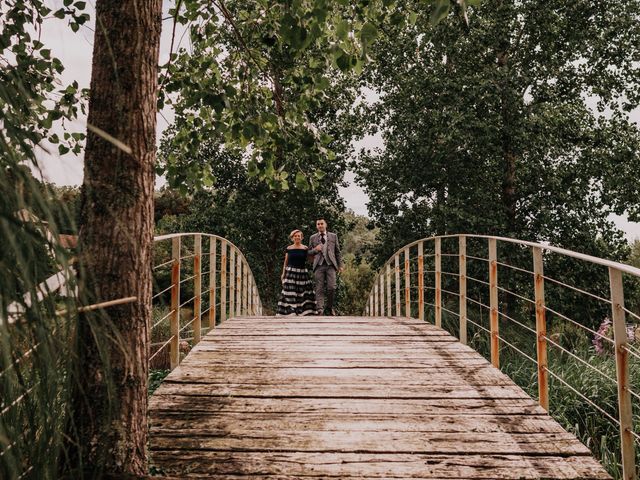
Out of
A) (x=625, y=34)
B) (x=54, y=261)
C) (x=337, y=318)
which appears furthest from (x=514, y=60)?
(x=54, y=261)

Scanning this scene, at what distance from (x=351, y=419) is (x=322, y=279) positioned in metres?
6.49

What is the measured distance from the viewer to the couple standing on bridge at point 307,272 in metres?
9.17

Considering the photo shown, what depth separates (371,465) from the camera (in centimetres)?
244

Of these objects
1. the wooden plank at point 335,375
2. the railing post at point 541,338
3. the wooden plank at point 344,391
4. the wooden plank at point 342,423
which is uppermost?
the railing post at point 541,338

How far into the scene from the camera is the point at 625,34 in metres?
12.7

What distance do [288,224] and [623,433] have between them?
1517 cm

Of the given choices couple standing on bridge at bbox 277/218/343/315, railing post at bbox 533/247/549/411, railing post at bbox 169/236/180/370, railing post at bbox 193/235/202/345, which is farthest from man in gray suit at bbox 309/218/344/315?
railing post at bbox 533/247/549/411

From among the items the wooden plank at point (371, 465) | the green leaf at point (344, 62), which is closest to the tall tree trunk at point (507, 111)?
the green leaf at point (344, 62)

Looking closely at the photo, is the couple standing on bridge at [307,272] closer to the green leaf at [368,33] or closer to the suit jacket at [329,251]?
the suit jacket at [329,251]

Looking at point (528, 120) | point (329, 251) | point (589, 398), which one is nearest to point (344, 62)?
point (589, 398)

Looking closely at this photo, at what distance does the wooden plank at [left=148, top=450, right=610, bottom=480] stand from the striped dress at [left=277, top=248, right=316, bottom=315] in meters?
6.82

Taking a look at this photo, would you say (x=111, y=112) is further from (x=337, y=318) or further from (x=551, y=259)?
(x=551, y=259)

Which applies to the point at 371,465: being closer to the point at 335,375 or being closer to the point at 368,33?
the point at 335,375

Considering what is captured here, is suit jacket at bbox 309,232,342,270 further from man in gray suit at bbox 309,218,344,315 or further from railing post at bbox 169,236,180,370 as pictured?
railing post at bbox 169,236,180,370
